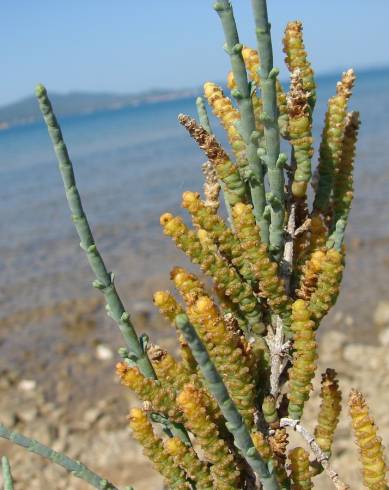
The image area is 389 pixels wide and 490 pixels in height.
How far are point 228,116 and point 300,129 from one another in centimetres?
19

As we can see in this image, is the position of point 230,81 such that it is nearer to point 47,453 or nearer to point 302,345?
point 302,345

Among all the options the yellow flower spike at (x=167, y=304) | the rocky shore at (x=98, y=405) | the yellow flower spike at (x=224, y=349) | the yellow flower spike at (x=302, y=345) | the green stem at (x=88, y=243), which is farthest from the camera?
the rocky shore at (x=98, y=405)

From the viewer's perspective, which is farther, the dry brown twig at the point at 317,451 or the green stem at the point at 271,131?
the dry brown twig at the point at 317,451

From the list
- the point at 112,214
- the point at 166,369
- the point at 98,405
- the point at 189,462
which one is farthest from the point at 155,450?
the point at 112,214

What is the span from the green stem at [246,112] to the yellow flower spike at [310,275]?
0.40 ft

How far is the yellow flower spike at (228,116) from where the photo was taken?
5.57 ft

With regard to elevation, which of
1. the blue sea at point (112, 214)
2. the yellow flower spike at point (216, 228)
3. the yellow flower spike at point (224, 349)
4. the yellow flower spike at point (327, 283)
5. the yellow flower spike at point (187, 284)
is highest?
the blue sea at point (112, 214)

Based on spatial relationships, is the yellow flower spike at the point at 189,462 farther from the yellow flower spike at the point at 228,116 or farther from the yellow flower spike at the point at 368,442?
the yellow flower spike at the point at 228,116

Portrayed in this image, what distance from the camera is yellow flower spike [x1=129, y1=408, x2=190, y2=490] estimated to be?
1.55 metres

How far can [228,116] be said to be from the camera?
1705 mm

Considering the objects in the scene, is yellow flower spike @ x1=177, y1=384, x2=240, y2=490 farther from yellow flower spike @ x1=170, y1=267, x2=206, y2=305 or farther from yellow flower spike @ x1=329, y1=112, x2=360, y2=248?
yellow flower spike @ x1=329, y1=112, x2=360, y2=248

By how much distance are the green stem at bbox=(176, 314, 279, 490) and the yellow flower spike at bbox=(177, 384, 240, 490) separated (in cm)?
17

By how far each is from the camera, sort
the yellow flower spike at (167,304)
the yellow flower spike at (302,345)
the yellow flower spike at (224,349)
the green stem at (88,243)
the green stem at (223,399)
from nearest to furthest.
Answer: the green stem at (223,399) → the green stem at (88,243) → the yellow flower spike at (224,349) → the yellow flower spike at (302,345) → the yellow flower spike at (167,304)

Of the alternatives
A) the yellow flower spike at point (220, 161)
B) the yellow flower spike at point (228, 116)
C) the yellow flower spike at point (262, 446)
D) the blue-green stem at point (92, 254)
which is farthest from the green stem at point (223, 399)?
the yellow flower spike at point (228, 116)
